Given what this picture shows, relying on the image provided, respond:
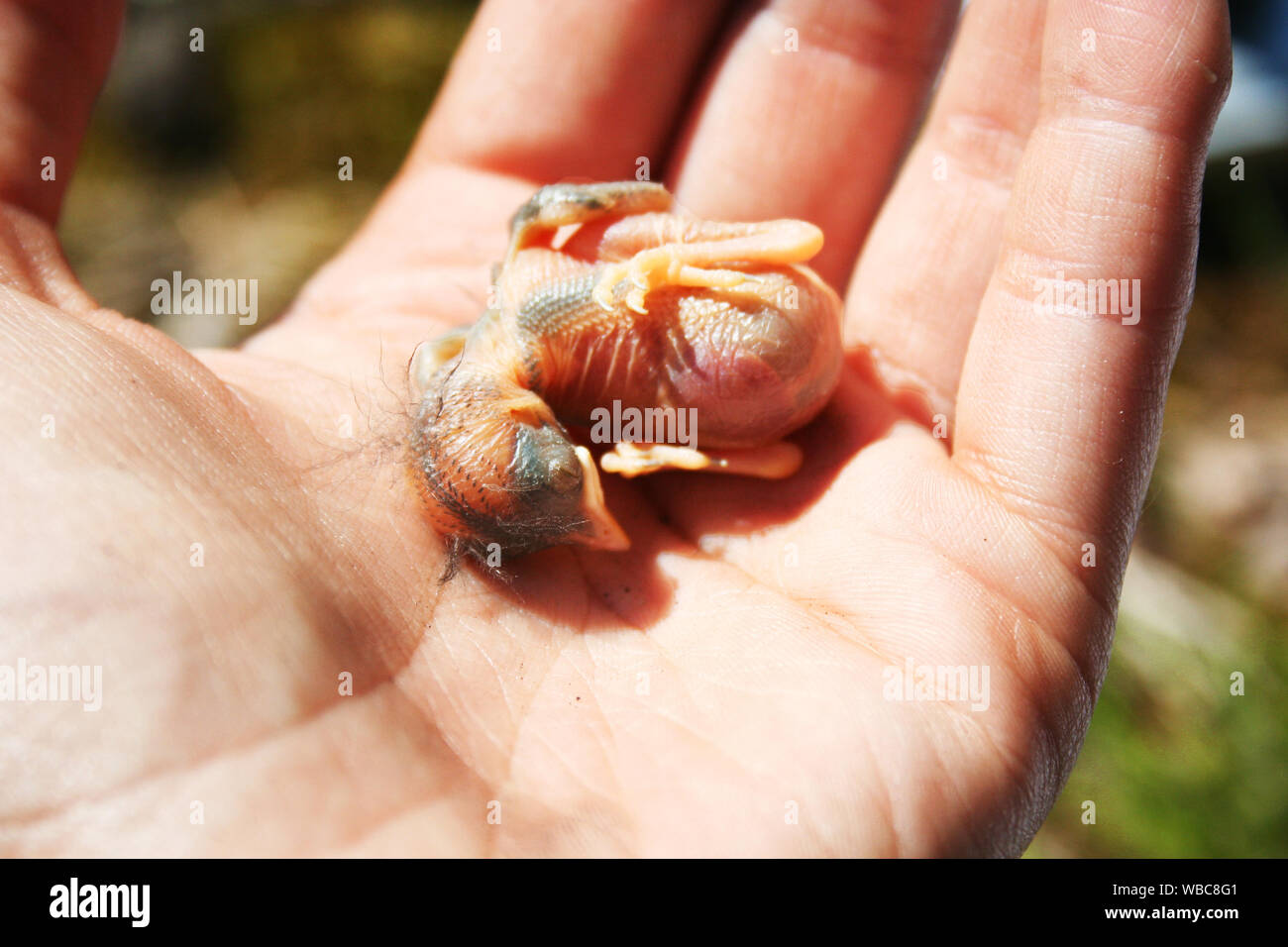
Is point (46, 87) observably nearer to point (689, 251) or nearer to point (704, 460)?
point (689, 251)

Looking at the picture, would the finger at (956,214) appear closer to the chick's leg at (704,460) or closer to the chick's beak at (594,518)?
the chick's leg at (704,460)

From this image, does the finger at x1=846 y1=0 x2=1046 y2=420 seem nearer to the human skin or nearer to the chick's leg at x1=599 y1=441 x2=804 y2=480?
the human skin

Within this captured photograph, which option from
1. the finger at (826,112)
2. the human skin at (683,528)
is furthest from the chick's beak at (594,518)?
the finger at (826,112)

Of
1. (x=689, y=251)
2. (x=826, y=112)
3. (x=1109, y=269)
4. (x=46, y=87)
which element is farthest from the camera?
(x=826, y=112)

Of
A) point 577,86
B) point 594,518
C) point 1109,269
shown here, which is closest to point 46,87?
point 577,86

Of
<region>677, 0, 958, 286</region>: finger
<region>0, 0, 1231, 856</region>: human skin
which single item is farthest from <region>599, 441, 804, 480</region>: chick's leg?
<region>677, 0, 958, 286</region>: finger
